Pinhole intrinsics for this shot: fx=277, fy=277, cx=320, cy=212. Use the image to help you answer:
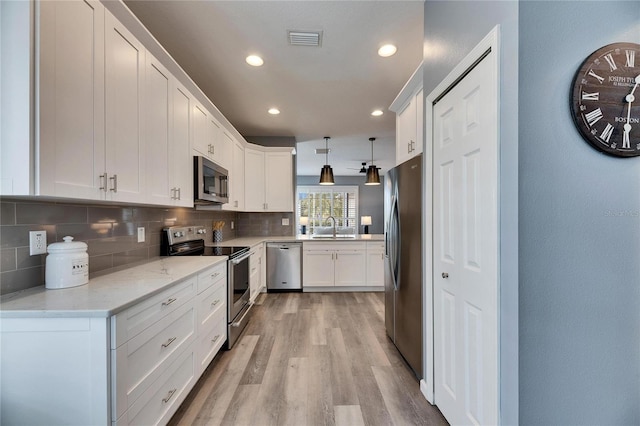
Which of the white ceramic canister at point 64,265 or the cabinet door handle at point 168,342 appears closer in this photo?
the white ceramic canister at point 64,265

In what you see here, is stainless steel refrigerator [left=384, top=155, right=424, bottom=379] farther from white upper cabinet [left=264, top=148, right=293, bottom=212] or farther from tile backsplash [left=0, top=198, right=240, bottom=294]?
white upper cabinet [left=264, top=148, right=293, bottom=212]

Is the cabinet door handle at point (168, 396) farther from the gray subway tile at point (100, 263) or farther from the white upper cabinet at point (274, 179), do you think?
the white upper cabinet at point (274, 179)

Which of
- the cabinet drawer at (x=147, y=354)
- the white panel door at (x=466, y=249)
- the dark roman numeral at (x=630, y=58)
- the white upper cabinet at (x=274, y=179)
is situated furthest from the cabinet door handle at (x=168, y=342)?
the white upper cabinet at (x=274, y=179)

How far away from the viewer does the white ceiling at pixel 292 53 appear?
1958 millimetres

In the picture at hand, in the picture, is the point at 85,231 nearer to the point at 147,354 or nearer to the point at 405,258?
the point at 147,354

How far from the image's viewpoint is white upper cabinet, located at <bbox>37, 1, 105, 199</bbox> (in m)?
1.10

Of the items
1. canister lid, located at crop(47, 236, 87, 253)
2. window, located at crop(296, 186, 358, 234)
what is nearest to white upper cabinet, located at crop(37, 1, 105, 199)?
canister lid, located at crop(47, 236, 87, 253)

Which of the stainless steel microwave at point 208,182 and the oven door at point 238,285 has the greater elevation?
the stainless steel microwave at point 208,182

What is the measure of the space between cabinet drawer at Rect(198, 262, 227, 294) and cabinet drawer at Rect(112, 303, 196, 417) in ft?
0.74

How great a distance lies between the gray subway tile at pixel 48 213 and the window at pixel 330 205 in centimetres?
823

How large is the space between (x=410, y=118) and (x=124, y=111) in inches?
79.5

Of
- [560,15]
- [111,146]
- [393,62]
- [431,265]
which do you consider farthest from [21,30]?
[393,62]

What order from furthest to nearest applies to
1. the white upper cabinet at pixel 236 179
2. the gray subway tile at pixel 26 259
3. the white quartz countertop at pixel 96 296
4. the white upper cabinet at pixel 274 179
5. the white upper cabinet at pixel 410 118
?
1. the white upper cabinet at pixel 274 179
2. the white upper cabinet at pixel 236 179
3. the white upper cabinet at pixel 410 118
4. the gray subway tile at pixel 26 259
5. the white quartz countertop at pixel 96 296

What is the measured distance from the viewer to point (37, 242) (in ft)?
4.58
